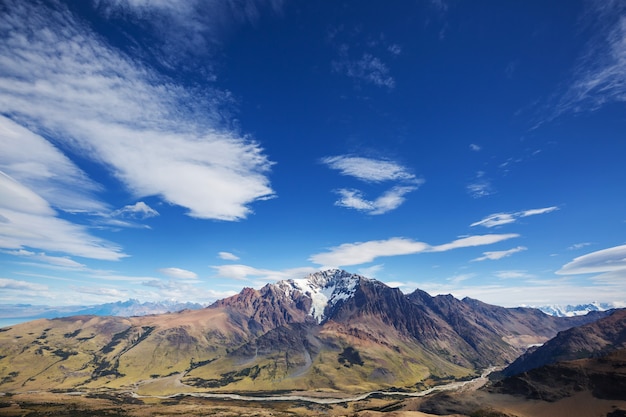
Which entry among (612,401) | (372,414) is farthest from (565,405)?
(372,414)

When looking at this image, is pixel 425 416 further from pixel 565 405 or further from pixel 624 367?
pixel 624 367

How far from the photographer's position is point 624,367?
7864 inches

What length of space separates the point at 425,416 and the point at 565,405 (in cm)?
8525

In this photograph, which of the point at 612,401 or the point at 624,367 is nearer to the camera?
the point at 612,401

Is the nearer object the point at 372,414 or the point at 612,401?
the point at 612,401

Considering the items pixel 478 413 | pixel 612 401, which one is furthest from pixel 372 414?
pixel 612 401

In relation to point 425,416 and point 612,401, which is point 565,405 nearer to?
point 612,401

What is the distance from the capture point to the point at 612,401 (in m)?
186

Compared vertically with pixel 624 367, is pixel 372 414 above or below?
below

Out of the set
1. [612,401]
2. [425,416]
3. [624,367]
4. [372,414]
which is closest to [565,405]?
[612,401]

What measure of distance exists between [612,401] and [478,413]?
71.7 meters

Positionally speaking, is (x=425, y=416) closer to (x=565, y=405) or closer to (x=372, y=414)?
(x=372, y=414)

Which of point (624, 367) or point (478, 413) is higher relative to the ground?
point (624, 367)

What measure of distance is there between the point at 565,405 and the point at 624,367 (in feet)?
142
